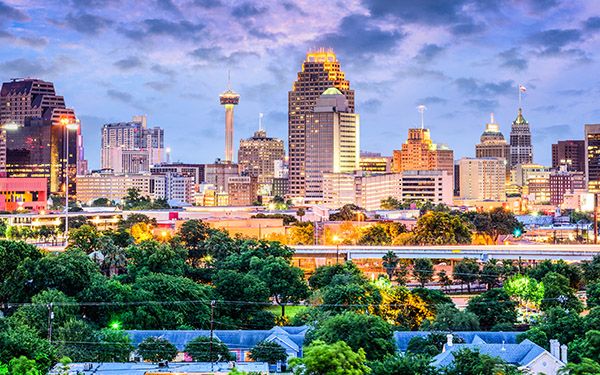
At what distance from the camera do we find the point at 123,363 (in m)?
49.4

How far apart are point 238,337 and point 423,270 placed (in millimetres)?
43399

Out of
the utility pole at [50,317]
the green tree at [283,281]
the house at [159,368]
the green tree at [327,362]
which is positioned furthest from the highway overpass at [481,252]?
the green tree at [327,362]

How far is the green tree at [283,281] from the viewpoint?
260 ft

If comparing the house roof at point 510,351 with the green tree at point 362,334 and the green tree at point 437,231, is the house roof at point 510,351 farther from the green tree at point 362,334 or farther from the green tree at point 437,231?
the green tree at point 437,231

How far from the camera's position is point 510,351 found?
52.2 meters

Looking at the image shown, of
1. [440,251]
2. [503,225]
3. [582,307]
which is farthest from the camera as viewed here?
[503,225]

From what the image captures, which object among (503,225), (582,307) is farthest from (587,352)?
(503,225)

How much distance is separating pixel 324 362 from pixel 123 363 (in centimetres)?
1422

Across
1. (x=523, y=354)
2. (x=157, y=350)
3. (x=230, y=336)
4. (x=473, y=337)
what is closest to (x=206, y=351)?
(x=157, y=350)

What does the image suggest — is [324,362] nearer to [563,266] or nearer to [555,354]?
[555,354]

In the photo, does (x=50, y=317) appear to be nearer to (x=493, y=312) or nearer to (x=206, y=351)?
(x=206, y=351)

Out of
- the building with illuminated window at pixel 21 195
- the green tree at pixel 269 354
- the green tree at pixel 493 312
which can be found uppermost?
the building with illuminated window at pixel 21 195

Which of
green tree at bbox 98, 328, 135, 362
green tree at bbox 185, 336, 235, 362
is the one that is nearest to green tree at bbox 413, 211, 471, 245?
green tree at bbox 185, 336, 235, 362

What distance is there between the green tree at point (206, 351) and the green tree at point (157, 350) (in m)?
0.95
